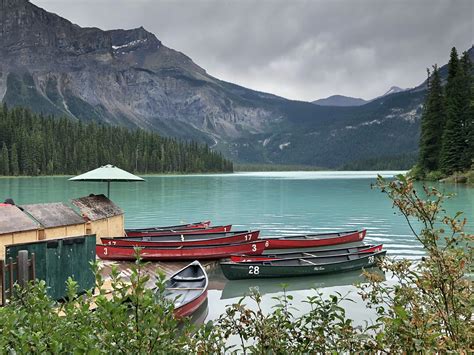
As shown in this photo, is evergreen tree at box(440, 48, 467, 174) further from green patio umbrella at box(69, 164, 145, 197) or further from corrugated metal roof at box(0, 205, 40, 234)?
corrugated metal roof at box(0, 205, 40, 234)

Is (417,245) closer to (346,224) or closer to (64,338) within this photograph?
(346,224)

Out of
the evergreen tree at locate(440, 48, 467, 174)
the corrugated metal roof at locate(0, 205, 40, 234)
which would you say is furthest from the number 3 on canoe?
the evergreen tree at locate(440, 48, 467, 174)

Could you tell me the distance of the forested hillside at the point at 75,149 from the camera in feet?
418

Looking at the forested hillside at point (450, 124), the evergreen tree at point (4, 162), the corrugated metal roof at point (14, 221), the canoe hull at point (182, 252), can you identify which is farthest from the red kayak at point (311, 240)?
the evergreen tree at point (4, 162)

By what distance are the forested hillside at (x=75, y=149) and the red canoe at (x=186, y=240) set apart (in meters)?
114

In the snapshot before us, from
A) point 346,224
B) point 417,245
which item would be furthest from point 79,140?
point 417,245

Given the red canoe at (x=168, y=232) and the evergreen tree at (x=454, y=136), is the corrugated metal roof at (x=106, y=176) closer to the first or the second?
the red canoe at (x=168, y=232)

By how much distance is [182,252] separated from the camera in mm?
19125

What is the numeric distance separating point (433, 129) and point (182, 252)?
222 feet

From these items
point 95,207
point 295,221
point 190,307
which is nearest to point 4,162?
point 295,221

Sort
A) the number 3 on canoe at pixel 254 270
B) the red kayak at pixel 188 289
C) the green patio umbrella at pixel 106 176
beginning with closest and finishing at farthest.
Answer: the red kayak at pixel 188 289
the number 3 on canoe at pixel 254 270
the green patio umbrella at pixel 106 176

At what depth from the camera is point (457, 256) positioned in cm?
436

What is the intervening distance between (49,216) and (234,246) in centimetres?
846

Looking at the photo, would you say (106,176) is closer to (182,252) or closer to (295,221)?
(182,252)
